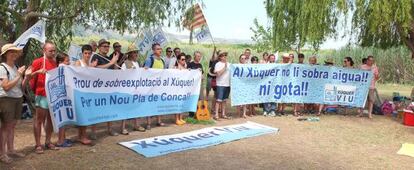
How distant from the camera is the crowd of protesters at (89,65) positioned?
6.08 m

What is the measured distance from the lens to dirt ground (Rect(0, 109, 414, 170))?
6.59 m

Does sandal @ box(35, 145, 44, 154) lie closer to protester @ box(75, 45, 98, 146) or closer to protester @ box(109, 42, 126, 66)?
protester @ box(75, 45, 98, 146)

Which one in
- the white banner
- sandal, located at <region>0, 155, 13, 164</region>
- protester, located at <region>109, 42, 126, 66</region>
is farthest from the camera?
protester, located at <region>109, 42, 126, 66</region>

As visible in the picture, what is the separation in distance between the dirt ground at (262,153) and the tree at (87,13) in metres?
2.49

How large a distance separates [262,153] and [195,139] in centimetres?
141

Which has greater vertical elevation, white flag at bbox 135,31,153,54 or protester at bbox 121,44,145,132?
white flag at bbox 135,31,153,54

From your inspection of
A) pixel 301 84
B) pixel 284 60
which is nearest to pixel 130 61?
pixel 284 60

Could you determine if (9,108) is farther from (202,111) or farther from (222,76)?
(222,76)

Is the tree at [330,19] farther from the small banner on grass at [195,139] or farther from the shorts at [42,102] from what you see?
the shorts at [42,102]

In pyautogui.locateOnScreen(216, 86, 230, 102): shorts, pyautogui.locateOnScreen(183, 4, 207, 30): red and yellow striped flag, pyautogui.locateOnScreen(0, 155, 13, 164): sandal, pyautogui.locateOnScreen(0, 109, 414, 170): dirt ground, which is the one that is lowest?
pyautogui.locateOnScreen(0, 109, 414, 170): dirt ground

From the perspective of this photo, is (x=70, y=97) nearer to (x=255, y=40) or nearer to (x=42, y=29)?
(x=42, y=29)

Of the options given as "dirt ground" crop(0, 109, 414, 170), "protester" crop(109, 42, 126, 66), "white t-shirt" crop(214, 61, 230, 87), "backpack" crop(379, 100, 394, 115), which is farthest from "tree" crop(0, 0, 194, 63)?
"backpack" crop(379, 100, 394, 115)

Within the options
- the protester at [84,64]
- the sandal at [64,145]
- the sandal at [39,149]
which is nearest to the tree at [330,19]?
the protester at [84,64]

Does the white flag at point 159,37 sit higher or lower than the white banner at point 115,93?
higher
